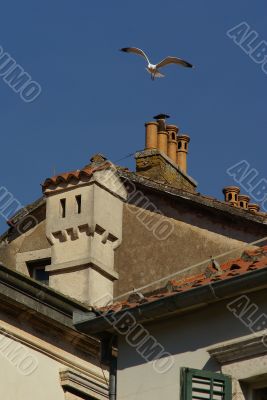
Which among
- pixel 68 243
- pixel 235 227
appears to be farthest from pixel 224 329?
pixel 235 227

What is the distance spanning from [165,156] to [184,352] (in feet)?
47.4

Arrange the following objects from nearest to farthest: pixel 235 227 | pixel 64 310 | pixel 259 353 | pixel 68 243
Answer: pixel 259 353 → pixel 64 310 → pixel 68 243 → pixel 235 227

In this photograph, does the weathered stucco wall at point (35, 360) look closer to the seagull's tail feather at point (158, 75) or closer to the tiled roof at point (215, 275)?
the tiled roof at point (215, 275)

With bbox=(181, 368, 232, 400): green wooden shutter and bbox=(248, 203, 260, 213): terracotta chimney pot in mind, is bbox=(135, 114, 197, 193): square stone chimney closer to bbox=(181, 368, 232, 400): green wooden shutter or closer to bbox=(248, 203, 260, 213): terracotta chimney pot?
bbox=(248, 203, 260, 213): terracotta chimney pot

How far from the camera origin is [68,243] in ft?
76.8

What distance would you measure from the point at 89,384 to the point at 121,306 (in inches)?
173

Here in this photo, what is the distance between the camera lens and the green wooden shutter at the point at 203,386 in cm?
1528

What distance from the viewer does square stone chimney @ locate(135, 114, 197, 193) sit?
98.5 feet

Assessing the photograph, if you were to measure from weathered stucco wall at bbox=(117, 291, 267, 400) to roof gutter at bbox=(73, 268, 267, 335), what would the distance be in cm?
12

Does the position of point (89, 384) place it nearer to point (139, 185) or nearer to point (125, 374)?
point (125, 374)

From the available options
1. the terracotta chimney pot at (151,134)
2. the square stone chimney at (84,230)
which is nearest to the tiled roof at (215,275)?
the square stone chimney at (84,230)

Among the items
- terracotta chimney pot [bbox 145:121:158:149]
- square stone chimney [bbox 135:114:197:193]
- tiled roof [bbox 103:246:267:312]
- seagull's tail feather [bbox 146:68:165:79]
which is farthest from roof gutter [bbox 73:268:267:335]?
seagull's tail feather [bbox 146:68:165:79]

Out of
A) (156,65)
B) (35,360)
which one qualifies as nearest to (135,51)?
(156,65)

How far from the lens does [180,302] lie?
1595 cm
